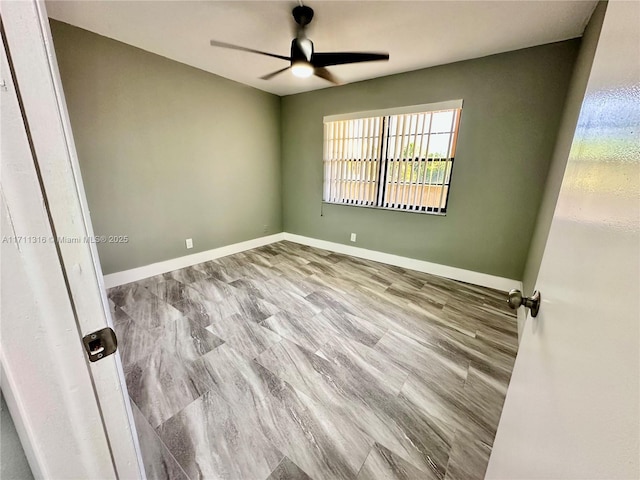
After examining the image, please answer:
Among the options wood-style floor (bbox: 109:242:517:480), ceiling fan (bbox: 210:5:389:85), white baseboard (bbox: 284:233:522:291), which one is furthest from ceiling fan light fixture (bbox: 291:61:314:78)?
white baseboard (bbox: 284:233:522:291)

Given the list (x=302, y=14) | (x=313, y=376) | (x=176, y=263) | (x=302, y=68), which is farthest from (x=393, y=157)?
(x=176, y=263)

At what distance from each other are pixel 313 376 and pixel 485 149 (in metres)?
2.84

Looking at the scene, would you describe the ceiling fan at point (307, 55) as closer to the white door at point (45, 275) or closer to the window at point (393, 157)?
the window at point (393, 157)

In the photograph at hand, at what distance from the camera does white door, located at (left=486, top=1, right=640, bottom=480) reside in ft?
1.06

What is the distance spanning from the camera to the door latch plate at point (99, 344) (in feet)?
1.45

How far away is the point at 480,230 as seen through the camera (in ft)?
9.12

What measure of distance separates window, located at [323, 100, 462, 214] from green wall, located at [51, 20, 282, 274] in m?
1.26

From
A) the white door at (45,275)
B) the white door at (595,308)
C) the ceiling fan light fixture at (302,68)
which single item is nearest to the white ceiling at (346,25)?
the ceiling fan light fixture at (302,68)

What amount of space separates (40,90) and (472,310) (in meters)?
2.92

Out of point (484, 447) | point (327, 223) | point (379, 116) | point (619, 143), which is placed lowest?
point (484, 447)

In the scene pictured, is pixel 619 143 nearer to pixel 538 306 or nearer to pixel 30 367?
pixel 538 306

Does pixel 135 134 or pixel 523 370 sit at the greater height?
pixel 135 134

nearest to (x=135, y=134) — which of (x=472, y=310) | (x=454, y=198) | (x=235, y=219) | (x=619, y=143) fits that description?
(x=235, y=219)

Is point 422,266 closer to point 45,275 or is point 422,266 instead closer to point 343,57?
point 343,57
